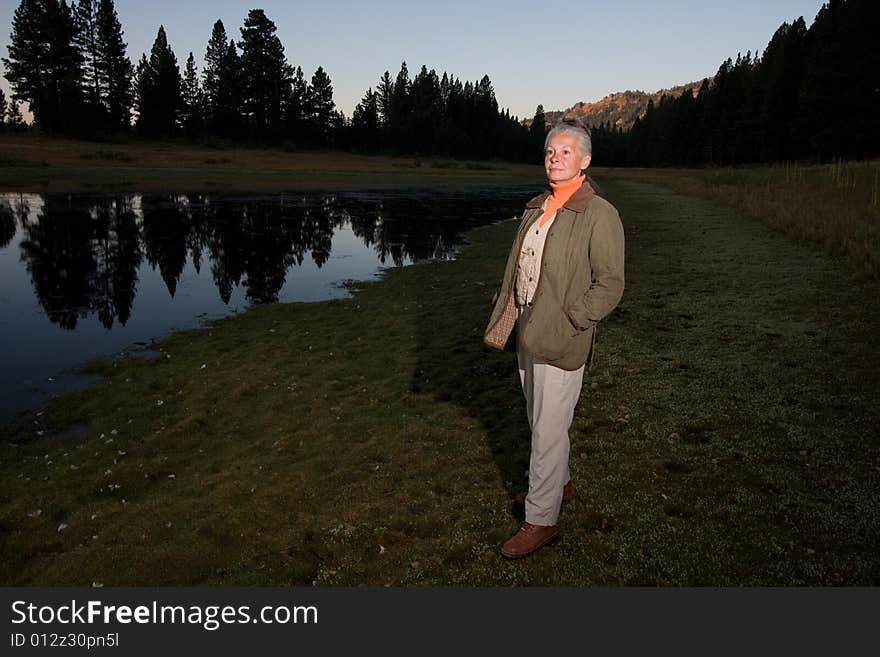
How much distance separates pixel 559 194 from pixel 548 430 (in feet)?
5.72

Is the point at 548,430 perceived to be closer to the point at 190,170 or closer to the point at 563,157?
the point at 563,157

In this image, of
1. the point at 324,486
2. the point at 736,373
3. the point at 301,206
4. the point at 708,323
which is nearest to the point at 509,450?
the point at 324,486

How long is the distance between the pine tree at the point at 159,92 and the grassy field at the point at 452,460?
87447 mm

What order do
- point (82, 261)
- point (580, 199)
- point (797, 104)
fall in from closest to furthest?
point (580, 199) → point (82, 261) → point (797, 104)

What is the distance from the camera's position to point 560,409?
420cm

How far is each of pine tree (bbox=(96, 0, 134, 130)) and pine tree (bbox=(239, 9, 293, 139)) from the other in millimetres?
17859

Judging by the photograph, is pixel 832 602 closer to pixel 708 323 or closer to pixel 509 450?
pixel 509 450

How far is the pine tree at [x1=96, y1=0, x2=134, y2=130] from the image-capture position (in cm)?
8675

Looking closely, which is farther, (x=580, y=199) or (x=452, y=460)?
(x=452, y=460)

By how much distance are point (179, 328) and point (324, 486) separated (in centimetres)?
938

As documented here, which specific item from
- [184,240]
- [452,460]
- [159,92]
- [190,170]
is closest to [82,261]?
[184,240]

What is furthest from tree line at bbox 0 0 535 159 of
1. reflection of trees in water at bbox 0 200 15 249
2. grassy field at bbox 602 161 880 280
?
grassy field at bbox 602 161 880 280

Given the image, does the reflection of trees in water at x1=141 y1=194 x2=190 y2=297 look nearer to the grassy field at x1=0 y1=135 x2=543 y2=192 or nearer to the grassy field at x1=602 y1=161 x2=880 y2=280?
the grassy field at x1=0 y1=135 x2=543 y2=192

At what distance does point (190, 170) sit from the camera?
211 feet
